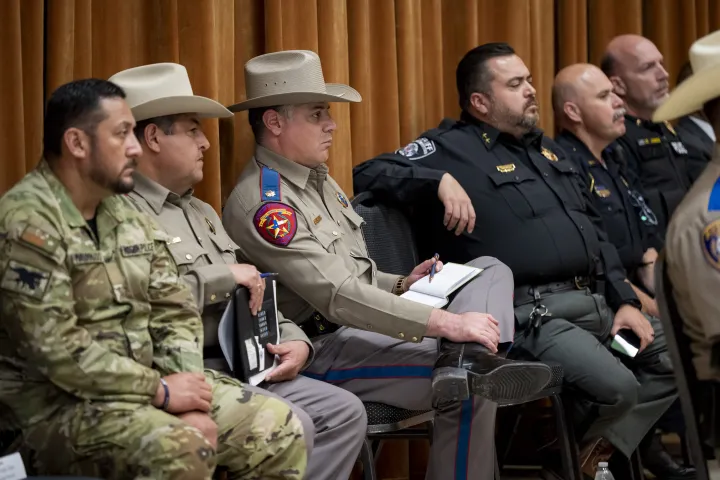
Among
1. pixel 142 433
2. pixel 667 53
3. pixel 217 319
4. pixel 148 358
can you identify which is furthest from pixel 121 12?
pixel 667 53

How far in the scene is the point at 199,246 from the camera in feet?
9.37

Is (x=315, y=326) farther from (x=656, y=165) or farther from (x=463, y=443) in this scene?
(x=656, y=165)

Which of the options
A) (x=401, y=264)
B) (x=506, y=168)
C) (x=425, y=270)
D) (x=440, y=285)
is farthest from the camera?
(x=506, y=168)

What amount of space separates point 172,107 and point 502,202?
1312 millimetres

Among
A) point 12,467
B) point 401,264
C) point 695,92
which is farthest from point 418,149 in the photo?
point 12,467

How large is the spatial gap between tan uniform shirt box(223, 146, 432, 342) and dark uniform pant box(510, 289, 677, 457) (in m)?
0.60

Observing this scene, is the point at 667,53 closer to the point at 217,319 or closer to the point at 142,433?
the point at 217,319

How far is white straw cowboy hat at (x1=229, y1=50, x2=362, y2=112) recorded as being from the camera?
10.8 ft

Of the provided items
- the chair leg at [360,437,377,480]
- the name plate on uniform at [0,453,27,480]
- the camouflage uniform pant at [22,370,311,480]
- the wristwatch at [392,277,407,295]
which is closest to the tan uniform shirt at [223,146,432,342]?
the wristwatch at [392,277,407,295]

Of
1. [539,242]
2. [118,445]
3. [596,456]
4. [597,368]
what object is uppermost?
[539,242]

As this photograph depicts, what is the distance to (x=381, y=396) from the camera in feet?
10.1

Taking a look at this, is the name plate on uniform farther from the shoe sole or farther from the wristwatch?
the wristwatch

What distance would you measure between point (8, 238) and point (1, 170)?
69cm

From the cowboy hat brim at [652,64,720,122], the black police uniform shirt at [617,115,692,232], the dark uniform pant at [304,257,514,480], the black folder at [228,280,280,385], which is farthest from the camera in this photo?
the black police uniform shirt at [617,115,692,232]
